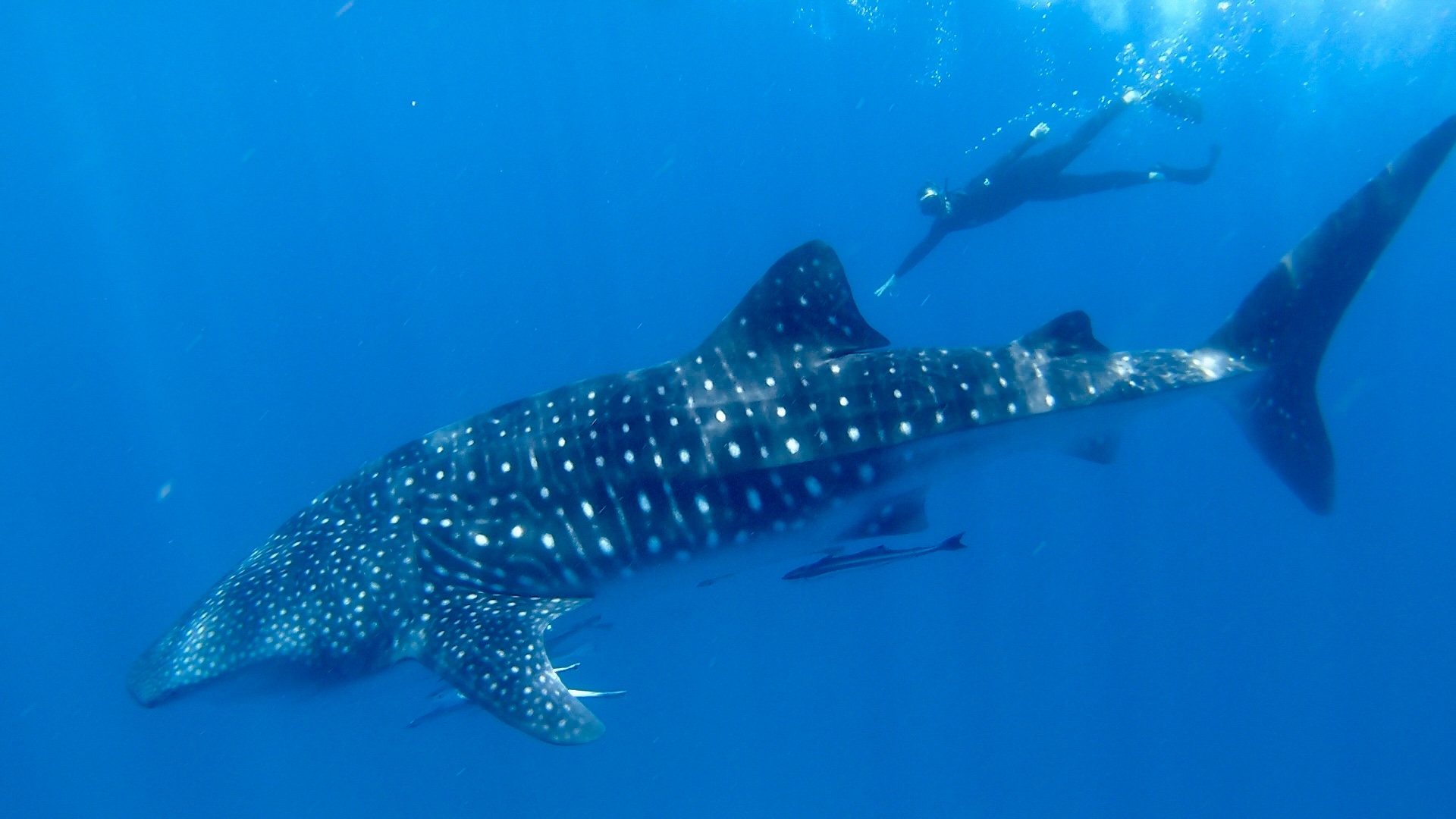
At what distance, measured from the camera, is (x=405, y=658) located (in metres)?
5.51

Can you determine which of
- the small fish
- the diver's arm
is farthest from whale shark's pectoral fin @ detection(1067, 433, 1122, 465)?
the diver's arm

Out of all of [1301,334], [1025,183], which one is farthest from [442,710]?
[1025,183]

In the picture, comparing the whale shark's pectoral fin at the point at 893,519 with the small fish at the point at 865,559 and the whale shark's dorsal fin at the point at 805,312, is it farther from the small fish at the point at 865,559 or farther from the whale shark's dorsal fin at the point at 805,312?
the whale shark's dorsal fin at the point at 805,312

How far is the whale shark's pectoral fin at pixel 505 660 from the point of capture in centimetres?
496

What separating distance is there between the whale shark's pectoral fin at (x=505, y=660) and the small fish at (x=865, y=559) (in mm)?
1713

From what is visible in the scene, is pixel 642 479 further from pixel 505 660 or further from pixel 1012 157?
pixel 1012 157

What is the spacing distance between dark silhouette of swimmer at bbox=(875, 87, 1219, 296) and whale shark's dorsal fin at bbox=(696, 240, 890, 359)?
31.6ft

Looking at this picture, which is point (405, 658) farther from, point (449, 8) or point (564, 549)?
point (449, 8)

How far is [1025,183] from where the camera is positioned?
16719mm

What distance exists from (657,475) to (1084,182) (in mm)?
14776

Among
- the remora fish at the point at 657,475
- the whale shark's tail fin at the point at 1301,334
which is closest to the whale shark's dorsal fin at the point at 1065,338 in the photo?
the remora fish at the point at 657,475

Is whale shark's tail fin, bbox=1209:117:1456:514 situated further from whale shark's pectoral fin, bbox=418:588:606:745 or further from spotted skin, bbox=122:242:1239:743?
whale shark's pectoral fin, bbox=418:588:606:745

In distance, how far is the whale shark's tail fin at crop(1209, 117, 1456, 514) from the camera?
21.8 feet

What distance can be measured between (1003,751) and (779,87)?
1519 inches
